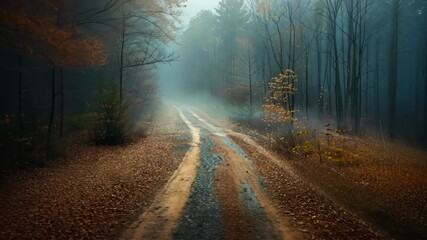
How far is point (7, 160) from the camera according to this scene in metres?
9.86

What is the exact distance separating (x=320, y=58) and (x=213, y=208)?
38.7 m

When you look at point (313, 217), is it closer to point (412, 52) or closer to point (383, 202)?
point (383, 202)

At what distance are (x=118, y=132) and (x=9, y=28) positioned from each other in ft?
22.2

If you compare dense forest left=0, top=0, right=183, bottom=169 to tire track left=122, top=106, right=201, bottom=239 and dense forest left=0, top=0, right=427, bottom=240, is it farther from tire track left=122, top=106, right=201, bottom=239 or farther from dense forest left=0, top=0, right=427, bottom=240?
tire track left=122, top=106, right=201, bottom=239

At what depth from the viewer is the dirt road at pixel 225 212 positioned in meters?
5.89

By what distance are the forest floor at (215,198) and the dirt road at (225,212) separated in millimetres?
19

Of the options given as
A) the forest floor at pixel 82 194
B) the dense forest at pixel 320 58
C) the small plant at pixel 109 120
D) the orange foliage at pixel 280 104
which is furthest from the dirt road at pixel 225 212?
the dense forest at pixel 320 58

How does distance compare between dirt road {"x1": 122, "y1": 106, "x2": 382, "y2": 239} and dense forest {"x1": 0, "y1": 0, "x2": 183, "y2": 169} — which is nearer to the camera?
dirt road {"x1": 122, "y1": 106, "x2": 382, "y2": 239}

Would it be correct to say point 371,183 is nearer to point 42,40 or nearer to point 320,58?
point 42,40

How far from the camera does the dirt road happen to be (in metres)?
5.89

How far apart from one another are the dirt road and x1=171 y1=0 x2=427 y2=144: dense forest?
6.53m

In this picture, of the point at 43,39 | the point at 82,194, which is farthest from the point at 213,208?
the point at 43,39

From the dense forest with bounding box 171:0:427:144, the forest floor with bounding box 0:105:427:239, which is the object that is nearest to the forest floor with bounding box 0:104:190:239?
the forest floor with bounding box 0:105:427:239

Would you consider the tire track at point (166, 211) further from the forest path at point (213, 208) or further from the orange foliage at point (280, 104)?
the orange foliage at point (280, 104)
